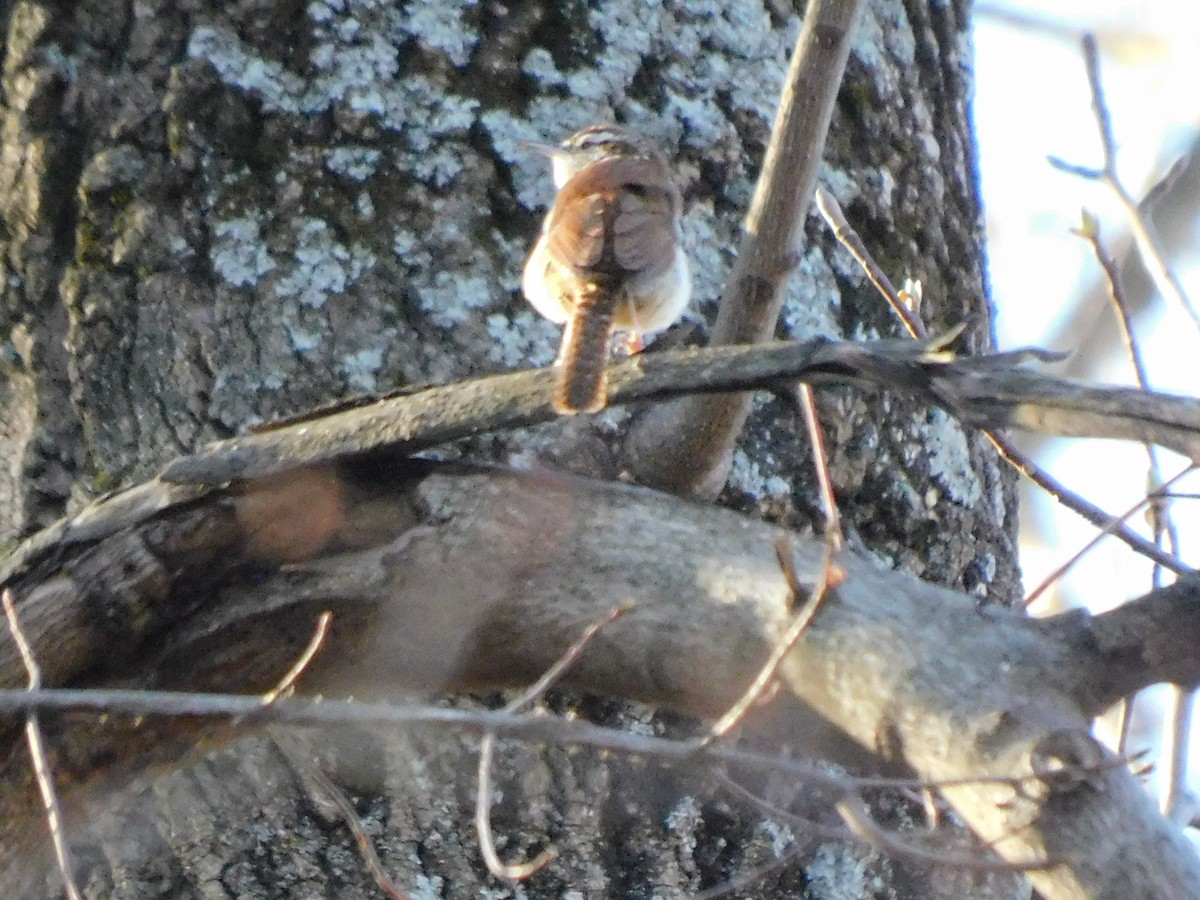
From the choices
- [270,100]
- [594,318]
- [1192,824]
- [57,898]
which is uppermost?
[270,100]

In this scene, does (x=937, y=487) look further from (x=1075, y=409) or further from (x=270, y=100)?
(x=270, y=100)

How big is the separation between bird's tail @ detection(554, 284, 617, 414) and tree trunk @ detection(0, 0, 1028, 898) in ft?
0.30

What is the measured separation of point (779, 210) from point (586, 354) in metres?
0.33

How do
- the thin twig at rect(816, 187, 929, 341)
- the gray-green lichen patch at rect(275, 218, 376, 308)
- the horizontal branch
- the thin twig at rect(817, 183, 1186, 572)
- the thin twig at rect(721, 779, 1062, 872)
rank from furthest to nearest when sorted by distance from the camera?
the gray-green lichen patch at rect(275, 218, 376, 308), the thin twig at rect(816, 187, 929, 341), the thin twig at rect(817, 183, 1186, 572), the horizontal branch, the thin twig at rect(721, 779, 1062, 872)

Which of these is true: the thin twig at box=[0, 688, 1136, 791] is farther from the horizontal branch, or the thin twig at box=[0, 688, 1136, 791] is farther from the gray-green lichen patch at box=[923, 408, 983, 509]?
the gray-green lichen patch at box=[923, 408, 983, 509]

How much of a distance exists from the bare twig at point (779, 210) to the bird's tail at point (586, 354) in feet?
0.54

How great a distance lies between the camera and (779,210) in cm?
192

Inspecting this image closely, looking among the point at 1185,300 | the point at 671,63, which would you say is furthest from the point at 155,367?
the point at 1185,300

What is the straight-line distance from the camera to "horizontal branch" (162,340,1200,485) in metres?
1.38

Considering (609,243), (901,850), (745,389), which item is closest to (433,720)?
(901,850)

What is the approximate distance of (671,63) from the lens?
8.31ft

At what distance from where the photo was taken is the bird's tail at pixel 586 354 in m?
1.75

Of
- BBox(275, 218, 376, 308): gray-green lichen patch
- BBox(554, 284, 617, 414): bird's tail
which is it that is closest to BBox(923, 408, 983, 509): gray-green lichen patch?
BBox(554, 284, 617, 414): bird's tail

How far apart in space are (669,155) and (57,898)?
1.47 m
